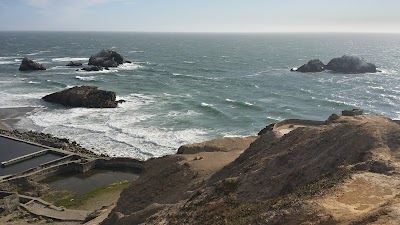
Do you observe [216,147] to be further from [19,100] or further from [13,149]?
[19,100]

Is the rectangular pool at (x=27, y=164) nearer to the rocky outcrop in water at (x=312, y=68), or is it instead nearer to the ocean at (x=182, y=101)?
the ocean at (x=182, y=101)

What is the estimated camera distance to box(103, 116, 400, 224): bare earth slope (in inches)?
511

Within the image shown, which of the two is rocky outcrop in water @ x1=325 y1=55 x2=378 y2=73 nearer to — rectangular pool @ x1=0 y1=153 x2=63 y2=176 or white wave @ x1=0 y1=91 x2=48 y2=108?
white wave @ x1=0 y1=91 x2=48 y2=108

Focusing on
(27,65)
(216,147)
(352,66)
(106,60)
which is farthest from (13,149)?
(352,66)

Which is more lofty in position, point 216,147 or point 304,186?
point 304,186

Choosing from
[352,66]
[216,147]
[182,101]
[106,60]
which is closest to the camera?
[216,147]

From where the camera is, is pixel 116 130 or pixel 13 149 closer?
pixel 13 149

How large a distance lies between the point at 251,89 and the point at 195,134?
1408 inches

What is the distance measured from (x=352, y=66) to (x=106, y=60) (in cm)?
7212

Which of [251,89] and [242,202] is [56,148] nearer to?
[242,202]

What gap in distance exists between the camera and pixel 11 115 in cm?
6688

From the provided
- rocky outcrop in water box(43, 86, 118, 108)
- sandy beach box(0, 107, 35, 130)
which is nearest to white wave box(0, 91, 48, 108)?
sandy beach box(0, 107, 35, 130)

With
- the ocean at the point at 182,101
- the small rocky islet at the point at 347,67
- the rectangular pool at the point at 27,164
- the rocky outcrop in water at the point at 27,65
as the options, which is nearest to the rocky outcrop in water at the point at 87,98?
the ocean at the point at 182,101

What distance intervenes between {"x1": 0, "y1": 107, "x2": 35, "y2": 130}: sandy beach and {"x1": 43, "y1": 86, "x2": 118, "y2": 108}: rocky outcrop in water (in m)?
5.85
